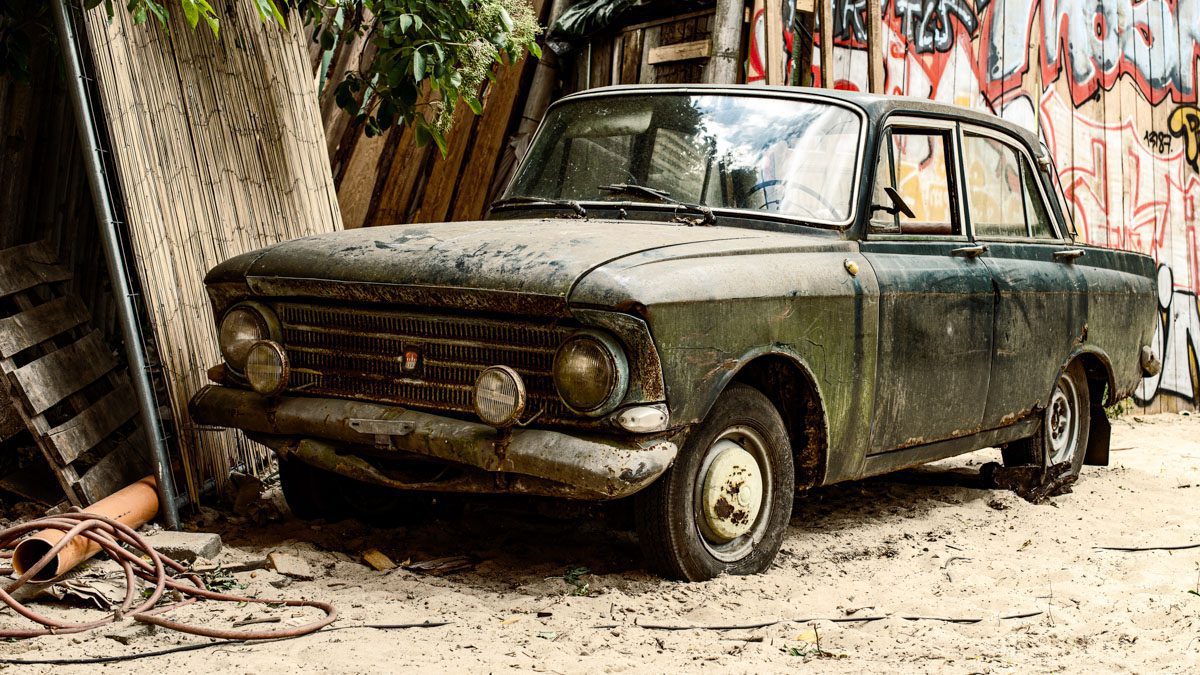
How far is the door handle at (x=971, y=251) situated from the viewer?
5.26 m

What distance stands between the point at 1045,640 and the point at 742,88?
2.37 m

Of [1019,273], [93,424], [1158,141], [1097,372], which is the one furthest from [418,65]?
[1158,141]

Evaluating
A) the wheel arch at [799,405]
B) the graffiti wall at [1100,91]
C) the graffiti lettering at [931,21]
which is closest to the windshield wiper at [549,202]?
the wheel arch at [799,405]

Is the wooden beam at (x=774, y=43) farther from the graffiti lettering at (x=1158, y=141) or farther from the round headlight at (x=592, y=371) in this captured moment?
the graffiti lettering at (x=1158, y=141)

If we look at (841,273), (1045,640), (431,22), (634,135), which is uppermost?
(431,22)

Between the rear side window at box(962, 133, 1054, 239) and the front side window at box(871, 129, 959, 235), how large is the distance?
117mm

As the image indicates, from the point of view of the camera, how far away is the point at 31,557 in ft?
13.7

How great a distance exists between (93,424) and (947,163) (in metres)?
3.70

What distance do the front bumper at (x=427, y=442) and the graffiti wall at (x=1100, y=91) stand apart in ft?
14.8

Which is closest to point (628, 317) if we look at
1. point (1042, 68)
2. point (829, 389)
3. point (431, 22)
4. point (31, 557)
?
point (829, 389)

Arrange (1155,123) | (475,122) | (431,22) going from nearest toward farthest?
(431,22) → (475,122) → (1155,123)

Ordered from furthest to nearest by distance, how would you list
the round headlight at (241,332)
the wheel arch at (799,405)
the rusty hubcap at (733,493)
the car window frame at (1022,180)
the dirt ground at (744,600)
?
the car window frame at (1022,180) < the round headlight at (241,332) < the wheel arch at (799,405) < the rusty hubcap at (733,493) < the dirt ground at (744,600)

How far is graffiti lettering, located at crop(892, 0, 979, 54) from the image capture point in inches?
320

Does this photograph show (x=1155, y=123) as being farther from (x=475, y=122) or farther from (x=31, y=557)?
(x=31, y=557)
